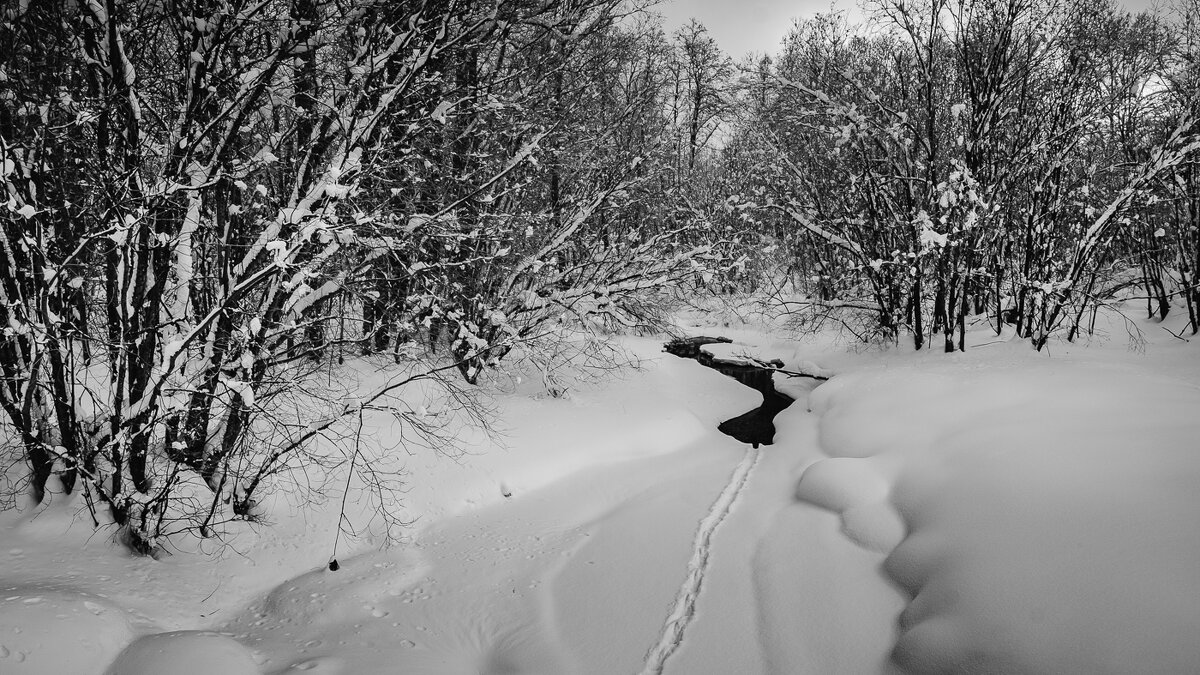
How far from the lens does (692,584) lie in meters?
5.62

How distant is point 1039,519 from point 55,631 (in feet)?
22.1

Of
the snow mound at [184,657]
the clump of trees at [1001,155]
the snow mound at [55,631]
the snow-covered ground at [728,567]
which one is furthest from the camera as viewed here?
the clump of trees at [1001,155]

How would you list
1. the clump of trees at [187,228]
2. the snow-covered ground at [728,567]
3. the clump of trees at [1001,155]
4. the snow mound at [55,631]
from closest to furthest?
the snow mound at [55,631]
the snow-covered ground at [728,567]
the clump of trees at [187,228]
the clump of trees at [1001,155]

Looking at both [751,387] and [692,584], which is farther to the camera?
[751,387]

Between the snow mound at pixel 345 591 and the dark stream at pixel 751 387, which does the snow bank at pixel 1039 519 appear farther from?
the snow mound at pixel 345 591

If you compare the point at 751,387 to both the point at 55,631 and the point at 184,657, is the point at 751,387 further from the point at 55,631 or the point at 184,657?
the point at 55,631

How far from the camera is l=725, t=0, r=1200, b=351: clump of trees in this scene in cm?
1111

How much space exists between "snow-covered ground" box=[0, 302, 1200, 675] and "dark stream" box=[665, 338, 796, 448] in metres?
2.57

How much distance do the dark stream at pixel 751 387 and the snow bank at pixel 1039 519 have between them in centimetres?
304

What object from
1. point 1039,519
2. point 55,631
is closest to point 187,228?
point 55,631

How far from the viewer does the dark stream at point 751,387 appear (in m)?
11.7

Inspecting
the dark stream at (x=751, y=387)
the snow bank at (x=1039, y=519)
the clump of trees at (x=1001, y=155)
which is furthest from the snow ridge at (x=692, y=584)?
the clump of trees at (x=1001, y=155)

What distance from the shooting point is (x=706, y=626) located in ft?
16.2

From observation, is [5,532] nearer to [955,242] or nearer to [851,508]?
[851,508]
